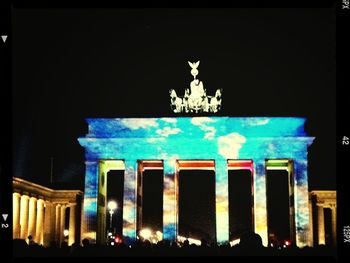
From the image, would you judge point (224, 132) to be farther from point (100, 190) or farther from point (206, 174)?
point (206, 174)

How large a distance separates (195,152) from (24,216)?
1653 centimetres

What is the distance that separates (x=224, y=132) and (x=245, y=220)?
29.2m

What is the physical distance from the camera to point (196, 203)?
250 ft

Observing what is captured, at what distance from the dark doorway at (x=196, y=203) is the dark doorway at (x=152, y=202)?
3261 millimetres

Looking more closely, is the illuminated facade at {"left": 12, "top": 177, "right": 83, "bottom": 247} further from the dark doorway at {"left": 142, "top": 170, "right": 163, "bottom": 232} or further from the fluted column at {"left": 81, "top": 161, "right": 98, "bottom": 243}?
the dark doorway at {"left": 142, "top": 170, "right": 163, "bottom": 232}

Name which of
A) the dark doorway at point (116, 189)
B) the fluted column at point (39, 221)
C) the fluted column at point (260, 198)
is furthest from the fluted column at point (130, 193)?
the dark doorway at point (116, 189)

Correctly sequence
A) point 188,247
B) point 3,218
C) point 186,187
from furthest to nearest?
point 186,187 → point 188,247 → point 3,218

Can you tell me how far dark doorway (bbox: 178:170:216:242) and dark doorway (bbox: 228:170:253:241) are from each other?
273 centimetres

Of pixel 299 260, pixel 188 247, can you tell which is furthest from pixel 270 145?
pixel 299 260

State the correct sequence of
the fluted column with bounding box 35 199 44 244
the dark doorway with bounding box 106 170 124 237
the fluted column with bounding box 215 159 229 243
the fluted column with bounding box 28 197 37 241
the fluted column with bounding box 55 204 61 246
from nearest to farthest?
the fluted column with bounding box 28 197 37 241 < the fluted column with bounding box 215 159 229 243 < the fluted column with bounding box 35 199 44 244 < the fluted column with bounding box 55 204 61 246 < the dark doorway with bounding box 106 170 124 237

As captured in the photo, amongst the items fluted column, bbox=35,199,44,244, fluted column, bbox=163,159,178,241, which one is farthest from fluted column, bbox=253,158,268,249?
fluted column, bbox=35,199,44,244

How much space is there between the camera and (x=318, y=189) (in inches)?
2286

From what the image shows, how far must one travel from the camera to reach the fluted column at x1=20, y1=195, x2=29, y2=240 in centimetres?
4991

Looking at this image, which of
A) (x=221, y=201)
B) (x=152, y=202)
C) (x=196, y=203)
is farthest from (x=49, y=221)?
(x=196, y=203)
